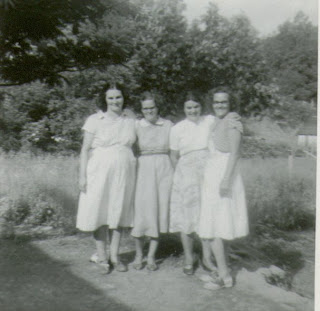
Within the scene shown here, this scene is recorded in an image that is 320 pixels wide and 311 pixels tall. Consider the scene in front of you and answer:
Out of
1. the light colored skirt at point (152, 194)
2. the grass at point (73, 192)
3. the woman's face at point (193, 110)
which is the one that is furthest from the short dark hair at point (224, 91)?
the grass at point (73, 192)

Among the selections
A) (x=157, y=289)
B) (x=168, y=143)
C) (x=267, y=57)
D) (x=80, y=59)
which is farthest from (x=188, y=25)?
(x=157, y=289)

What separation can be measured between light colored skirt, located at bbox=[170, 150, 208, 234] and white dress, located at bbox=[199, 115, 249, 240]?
0.15 metres

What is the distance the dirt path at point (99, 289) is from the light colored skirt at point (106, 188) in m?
0.46

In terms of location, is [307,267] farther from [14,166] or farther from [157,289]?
[14,166]

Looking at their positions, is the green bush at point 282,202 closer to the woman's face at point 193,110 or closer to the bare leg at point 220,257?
the bare leg at point 220,257

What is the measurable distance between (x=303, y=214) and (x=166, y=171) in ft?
14.3

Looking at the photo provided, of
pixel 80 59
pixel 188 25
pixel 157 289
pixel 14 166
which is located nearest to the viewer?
pixel 157 289

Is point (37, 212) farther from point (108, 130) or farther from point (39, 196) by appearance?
point (108, 130)

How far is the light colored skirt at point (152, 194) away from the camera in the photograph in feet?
12.2

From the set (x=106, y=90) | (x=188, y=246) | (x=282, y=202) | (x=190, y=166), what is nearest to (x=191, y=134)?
(x=190, y=166)

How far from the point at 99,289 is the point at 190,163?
1.23 m

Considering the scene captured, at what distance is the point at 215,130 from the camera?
345cm

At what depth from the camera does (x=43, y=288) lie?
344cm

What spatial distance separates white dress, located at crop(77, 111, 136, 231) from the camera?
368cm
